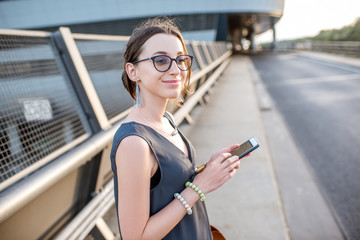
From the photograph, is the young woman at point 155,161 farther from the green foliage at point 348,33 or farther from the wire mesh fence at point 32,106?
the green foliage at point 348,33

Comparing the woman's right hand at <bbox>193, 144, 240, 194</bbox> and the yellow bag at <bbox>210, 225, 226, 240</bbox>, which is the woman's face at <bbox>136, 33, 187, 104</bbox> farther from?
the yellow bag at <bbox>210, 225, 226, 240</bbox>

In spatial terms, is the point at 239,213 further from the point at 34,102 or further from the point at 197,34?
the point at 197,34

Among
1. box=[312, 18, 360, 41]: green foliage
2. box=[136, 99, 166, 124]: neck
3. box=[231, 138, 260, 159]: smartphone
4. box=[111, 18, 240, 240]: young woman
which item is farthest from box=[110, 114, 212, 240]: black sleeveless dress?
box=[312, 18, 360, 41]: green foliage

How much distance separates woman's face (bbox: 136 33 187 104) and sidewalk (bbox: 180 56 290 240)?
181cm

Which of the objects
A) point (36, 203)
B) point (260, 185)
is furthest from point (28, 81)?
point (260, 185)

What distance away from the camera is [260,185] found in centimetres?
322

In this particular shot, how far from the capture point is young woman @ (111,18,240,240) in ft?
3.13

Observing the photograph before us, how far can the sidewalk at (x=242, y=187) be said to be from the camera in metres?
2.50

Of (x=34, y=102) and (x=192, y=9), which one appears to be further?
(x=192, y=9)

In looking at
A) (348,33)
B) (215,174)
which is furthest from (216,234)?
(348,33)

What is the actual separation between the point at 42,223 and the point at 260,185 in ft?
7.91

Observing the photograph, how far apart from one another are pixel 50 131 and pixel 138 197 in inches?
55.2

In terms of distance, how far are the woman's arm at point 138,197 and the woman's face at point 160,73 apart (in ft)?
0.88

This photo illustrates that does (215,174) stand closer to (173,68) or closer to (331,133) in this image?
(173,68)
